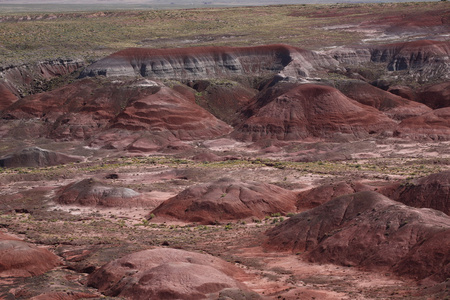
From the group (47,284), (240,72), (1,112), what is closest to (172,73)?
(240,72)

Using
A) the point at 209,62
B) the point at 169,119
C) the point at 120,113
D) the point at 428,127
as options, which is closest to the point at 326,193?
the point at 428,127

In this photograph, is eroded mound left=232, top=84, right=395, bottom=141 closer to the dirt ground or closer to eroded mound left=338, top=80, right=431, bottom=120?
eroded mound left=338, top=80, right=431, bottom=120

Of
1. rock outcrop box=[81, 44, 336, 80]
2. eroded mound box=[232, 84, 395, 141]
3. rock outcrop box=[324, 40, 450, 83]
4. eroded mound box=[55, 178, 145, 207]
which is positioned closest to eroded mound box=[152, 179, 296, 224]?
eroded mound box=[55, 178, 145, 207]

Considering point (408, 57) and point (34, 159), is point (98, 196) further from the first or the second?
point (408, 57)

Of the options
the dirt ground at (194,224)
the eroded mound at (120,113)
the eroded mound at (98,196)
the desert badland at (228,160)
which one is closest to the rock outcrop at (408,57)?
the desert badland at (228,160)

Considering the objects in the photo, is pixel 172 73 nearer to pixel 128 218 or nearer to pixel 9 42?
pixel 9 42

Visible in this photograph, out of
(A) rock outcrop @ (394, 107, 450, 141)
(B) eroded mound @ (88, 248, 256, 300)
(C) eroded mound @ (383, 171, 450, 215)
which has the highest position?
(B) eroded mound @ (88, 248, 256, 300)

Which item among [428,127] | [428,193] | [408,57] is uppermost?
[408,57]
